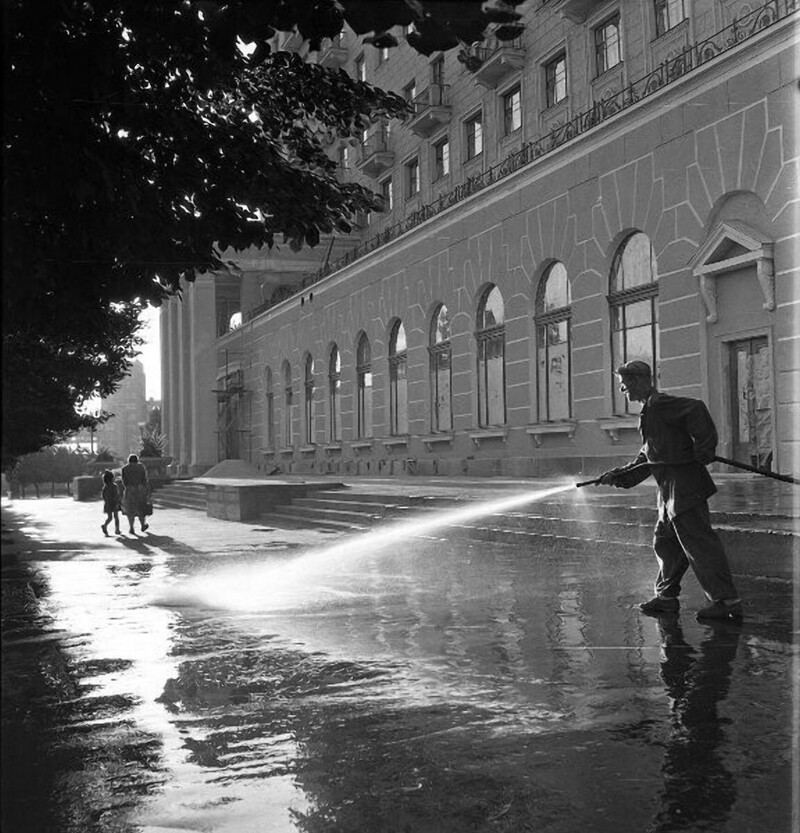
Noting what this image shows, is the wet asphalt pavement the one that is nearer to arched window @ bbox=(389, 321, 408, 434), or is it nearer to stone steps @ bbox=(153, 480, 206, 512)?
stone steps @ bbox=(153, 480, 206, 512)

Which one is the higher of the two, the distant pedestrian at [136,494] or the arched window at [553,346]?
the arched window at [553,346]

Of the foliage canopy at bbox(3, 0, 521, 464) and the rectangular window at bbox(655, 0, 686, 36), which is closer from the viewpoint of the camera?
the foliage canopy at bbox(3, 0, 521, 464)

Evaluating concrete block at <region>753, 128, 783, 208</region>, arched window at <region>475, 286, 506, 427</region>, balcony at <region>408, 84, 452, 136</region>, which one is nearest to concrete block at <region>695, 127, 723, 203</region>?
concrete block at <region>753, 128, 783, 208</region>

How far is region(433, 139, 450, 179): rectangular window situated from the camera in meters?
31.5

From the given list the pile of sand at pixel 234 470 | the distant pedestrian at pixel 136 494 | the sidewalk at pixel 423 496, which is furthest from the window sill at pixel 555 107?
the pile of sand at pixel 234 470

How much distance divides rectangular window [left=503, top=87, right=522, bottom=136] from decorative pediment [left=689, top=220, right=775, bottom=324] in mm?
9915

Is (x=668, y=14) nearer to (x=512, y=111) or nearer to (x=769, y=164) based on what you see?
(x=769, y=164)

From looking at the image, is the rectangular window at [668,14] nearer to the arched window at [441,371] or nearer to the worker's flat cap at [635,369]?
the arched window at [441,371]

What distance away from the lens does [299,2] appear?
2.56 meters

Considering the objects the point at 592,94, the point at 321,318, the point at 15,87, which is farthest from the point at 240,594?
the point at 321,318

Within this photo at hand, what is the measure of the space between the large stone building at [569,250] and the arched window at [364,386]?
4.3 inches

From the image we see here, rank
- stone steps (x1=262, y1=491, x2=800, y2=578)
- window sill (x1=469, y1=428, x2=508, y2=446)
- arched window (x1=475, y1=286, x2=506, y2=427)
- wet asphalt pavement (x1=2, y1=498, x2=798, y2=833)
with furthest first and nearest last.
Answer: arched window (x1=475, y1=286, x2=506, y2=427)
window sill (x1=469, y1=428, x2=508, y2=446)
stone steps (x1=262, y1=491, x2=800, y2=578)
wet asphalt pavement (x1=2, y1=498, x2=798, y2=833)

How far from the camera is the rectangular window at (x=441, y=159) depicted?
1240 inches

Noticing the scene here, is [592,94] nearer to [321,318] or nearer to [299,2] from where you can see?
[321,318]
